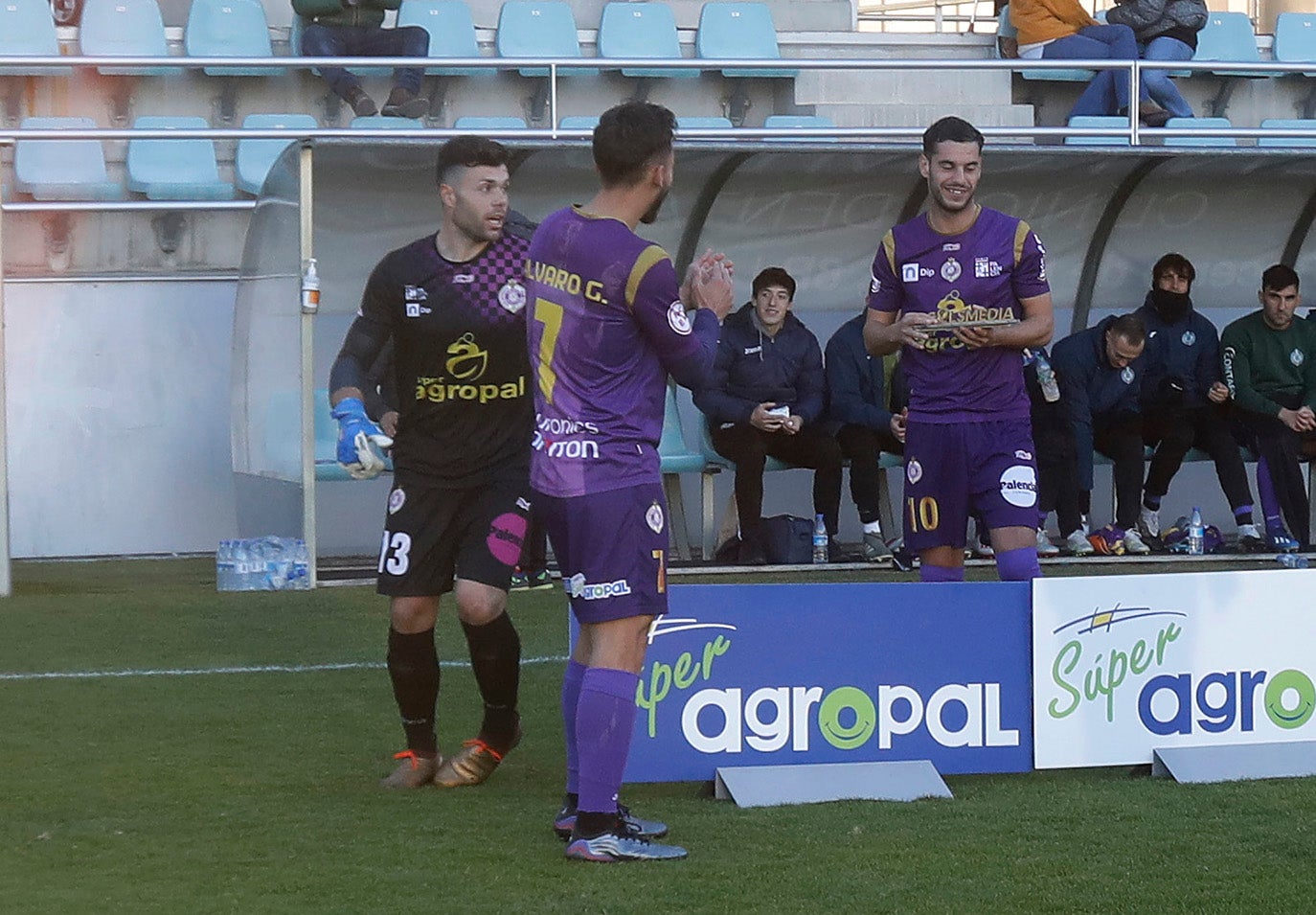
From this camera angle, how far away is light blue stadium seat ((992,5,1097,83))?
14359 millimetres

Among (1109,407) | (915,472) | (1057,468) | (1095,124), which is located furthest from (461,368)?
(1095,124)

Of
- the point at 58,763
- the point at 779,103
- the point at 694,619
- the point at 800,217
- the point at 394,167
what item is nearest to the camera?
the point at 694,619

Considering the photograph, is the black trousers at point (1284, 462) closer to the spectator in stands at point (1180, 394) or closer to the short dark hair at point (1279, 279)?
the spectator in stands at point (1180, 394)

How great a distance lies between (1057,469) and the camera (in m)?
11.2

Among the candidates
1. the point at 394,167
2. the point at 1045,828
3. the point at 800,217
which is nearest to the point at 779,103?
the point at 800,217

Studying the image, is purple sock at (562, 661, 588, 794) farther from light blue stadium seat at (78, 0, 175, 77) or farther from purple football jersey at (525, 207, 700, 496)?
light blue stadium seat at (78, 0, 175, 77)

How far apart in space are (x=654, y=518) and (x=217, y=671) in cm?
346

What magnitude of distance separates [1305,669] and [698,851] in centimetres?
212

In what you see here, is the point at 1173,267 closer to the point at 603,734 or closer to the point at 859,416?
the point at 859,416

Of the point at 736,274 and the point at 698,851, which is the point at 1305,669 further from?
the point at 736,274

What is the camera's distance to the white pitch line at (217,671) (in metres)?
7.30

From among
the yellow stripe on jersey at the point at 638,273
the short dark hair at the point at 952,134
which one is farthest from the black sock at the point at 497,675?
the short dark hair at the point at 952,134

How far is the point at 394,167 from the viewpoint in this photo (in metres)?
10.9

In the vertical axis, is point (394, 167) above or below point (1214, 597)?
above
